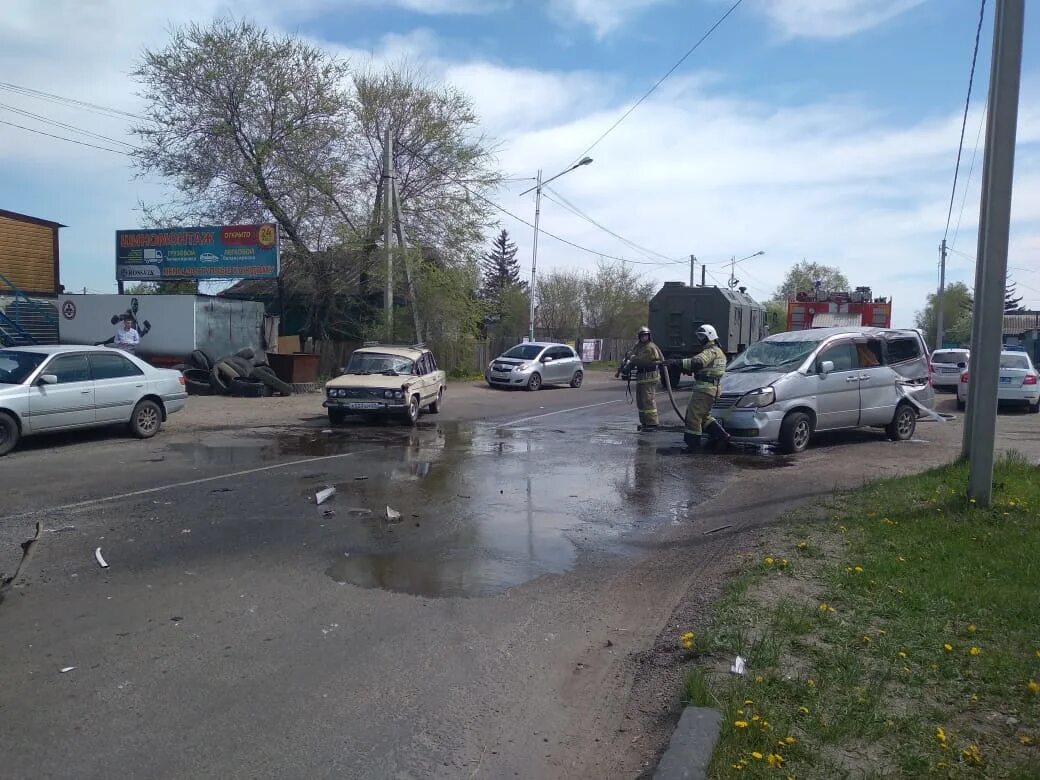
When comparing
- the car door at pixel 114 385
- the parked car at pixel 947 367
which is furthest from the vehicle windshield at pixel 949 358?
the car door at pixel 114 385

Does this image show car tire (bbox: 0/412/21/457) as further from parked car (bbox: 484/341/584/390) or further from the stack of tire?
parked car (bbox: 484/341/584/390)

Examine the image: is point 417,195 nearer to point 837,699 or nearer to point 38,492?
point 38,492

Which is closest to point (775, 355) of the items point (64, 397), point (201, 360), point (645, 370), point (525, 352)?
point (645, 370)

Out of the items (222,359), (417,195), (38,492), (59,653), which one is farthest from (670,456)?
(417,195)

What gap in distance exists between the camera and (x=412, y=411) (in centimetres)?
1644

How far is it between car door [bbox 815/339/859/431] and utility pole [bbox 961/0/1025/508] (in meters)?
4.86

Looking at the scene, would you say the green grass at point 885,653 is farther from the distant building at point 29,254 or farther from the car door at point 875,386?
the distant building at point 29,254

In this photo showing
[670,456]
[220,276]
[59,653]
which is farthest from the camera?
[220,276]

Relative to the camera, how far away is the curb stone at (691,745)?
3.43 meters

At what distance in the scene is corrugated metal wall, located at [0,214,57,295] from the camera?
26.8m

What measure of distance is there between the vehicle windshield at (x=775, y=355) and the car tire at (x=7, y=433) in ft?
34.0

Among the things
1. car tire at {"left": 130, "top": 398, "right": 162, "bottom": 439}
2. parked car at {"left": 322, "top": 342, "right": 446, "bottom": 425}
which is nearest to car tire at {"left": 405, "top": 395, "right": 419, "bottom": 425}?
parked car at {"left": 322, "top": 342, "right": 446, "bottom": 425}

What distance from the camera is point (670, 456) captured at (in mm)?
12664

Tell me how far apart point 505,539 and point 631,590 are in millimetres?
1680
